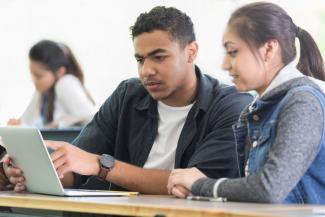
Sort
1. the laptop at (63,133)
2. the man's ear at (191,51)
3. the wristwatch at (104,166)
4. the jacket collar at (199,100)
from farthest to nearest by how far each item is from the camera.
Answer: the laptop at (63,133) < the man's ear at (191,51) < the jacket collar at (199,100) < the wristwatch at (104,166)

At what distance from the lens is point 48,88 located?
3.71m

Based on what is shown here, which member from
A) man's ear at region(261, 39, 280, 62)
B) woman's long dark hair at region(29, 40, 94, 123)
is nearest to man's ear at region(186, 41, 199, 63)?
man's ear at region(261, 39, 280, 62)

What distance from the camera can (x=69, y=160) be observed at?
2.10m

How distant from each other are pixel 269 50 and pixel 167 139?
0.68 meters

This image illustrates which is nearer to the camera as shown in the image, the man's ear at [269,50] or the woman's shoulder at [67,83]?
the man's ear at [269,50]

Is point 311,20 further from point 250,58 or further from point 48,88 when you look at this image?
point 48,88

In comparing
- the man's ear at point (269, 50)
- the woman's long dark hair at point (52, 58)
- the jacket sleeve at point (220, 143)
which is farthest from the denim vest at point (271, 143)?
the woman's long dark hair at point (52, 58)

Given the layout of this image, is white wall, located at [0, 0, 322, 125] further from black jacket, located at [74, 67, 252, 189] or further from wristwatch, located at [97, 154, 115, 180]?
wristwatch, located at [97, 154, 115, 180]

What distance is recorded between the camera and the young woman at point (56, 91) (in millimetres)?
3422

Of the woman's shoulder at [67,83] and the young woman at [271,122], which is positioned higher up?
the young woman at [271,122]

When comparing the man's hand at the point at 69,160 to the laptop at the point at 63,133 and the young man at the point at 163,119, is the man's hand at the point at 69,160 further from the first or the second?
the laptop at the point at 63,133

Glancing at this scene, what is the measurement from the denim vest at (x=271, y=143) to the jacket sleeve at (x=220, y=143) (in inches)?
11.1

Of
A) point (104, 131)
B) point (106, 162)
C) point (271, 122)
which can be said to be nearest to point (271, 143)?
point (271, 122)

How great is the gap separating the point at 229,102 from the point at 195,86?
0.18 m
